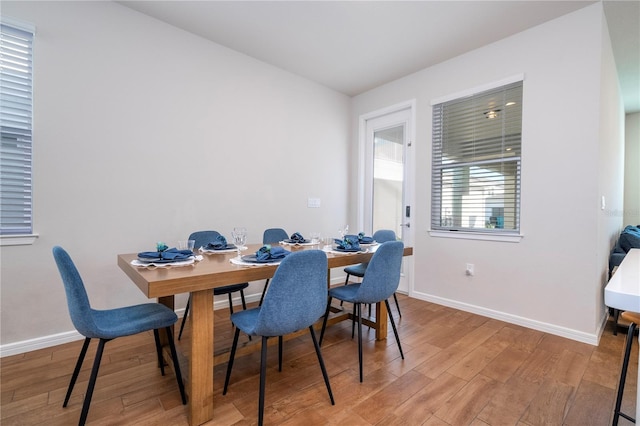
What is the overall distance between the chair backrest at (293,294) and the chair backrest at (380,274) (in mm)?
462

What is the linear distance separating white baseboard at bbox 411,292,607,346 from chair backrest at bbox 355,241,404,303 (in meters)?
1.64

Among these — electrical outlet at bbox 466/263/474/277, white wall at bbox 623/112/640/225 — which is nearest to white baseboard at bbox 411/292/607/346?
electrical outlet at bbox 466/263/474/277

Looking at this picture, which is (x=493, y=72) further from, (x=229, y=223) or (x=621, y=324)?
(x=229, y=223)

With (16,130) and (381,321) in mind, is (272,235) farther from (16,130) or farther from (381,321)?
(16,130)

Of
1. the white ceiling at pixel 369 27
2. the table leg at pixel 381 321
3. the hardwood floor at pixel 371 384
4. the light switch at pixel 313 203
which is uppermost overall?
the white ceiling at pixel 369 27

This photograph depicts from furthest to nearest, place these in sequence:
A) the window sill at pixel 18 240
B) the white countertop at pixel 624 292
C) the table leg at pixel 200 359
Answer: the window sill at pixel 18 240
the table leg at pixel 200 359
the white countertop at pixel 624 292

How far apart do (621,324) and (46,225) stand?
5.13 m

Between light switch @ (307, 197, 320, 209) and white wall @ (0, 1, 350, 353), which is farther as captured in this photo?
light switch @ (307, 197, 320, 209)

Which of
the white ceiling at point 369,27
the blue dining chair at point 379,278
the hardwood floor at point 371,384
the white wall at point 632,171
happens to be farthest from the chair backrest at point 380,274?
the white wall at point 632,171

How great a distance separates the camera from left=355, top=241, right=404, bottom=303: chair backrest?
190cm

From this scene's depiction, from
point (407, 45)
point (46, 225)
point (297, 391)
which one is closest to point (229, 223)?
point (46, 225)

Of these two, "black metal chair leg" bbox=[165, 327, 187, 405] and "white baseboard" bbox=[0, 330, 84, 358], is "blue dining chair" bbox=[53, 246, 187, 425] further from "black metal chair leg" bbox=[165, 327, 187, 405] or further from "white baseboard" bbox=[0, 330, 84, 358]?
"white baseboard" bbox=[0, 330, 84, 358]

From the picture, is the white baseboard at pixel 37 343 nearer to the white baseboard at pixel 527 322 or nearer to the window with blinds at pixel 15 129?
the window with blinds at pixel 15 129

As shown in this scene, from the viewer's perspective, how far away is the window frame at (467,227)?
9.37 feet
